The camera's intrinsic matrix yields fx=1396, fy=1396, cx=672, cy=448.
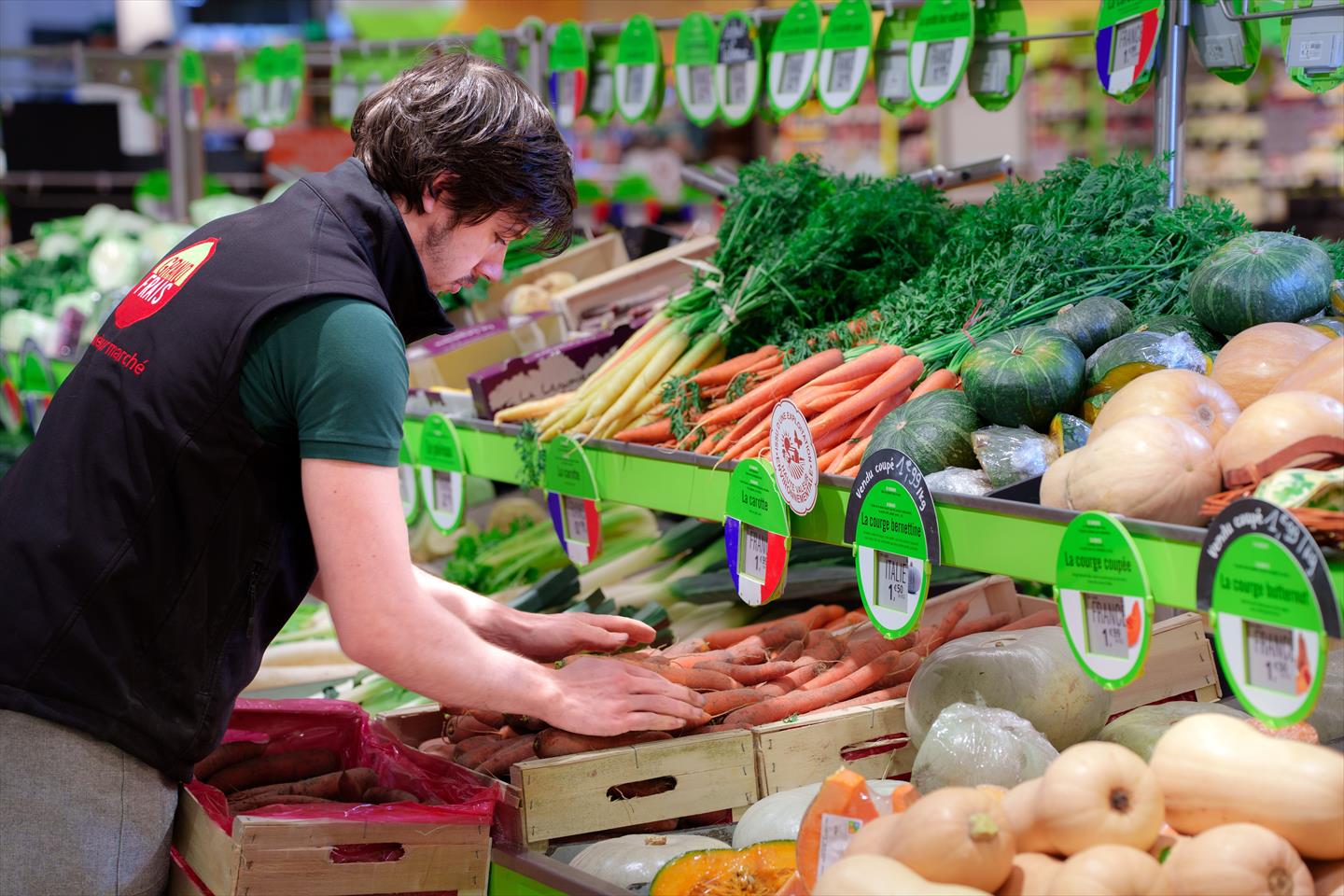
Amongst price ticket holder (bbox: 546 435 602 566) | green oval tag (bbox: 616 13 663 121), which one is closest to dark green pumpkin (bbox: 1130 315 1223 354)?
price ticket holder (bbox: 546 435 602 566)

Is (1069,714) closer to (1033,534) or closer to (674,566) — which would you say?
(1033,534)

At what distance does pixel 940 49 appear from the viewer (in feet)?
10.3

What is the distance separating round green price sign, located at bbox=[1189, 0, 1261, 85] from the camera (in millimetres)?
2582

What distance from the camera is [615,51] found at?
4113 mm

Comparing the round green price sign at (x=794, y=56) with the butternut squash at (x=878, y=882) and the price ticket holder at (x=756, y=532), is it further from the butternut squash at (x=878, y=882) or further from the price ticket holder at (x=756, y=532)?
the butternut squash at (x=878, y=882)

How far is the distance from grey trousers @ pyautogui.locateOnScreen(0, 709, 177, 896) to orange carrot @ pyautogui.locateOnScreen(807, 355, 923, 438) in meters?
1.16

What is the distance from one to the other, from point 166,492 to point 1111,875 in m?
1.20

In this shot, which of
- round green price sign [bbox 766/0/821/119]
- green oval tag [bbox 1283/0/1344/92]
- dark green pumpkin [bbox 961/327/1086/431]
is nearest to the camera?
dark green pumpkin [bbox 961/327/1086/431]

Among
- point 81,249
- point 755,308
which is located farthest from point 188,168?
point 755,308

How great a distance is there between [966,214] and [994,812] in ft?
5.37

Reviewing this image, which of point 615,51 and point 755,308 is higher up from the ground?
point 615,51

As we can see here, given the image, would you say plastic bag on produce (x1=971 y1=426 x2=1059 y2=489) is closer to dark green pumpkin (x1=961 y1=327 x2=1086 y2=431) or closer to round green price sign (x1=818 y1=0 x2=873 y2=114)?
dark green pumpkin (x1=961 y1=327 x2=1086 y2=431)

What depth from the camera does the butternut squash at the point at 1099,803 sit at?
145 centimetres

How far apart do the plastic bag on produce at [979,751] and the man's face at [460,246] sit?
2.86 ft
